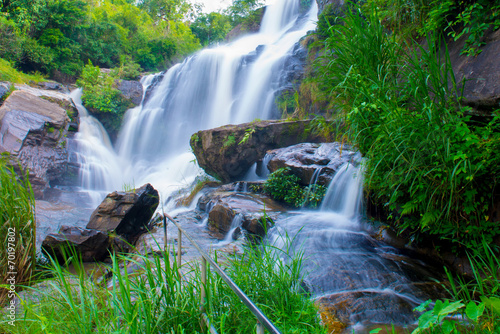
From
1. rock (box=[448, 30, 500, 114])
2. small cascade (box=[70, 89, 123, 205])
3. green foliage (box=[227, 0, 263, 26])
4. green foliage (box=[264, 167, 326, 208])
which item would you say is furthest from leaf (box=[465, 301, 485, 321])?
green foliage (box=[227, 0, 263, 26])

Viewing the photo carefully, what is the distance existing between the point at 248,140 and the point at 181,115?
23.3ft

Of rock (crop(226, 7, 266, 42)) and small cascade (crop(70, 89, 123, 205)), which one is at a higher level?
rock (crop(226, 7, 266, 42))

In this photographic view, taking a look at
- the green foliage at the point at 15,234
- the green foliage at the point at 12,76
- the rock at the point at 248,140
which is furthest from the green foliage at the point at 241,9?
the green foliage at the point at 15,234

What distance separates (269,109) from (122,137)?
7.29m

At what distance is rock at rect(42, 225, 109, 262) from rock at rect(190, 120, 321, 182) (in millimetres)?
4036

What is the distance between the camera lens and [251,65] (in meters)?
13.9

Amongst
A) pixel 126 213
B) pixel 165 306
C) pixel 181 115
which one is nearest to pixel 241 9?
pixel 181 115

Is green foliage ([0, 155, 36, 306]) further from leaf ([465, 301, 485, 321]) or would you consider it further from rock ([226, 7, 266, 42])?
rock ([226, 7, 266, 42])

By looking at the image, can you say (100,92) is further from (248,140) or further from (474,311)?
(474,311)

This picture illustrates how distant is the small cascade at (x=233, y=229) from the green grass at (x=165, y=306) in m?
2.92

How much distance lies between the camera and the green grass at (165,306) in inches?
62.9

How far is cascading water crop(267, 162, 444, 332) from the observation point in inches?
116

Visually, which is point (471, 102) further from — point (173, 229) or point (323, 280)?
point (173, 229)

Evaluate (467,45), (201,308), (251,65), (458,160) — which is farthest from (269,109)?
(201,308)
